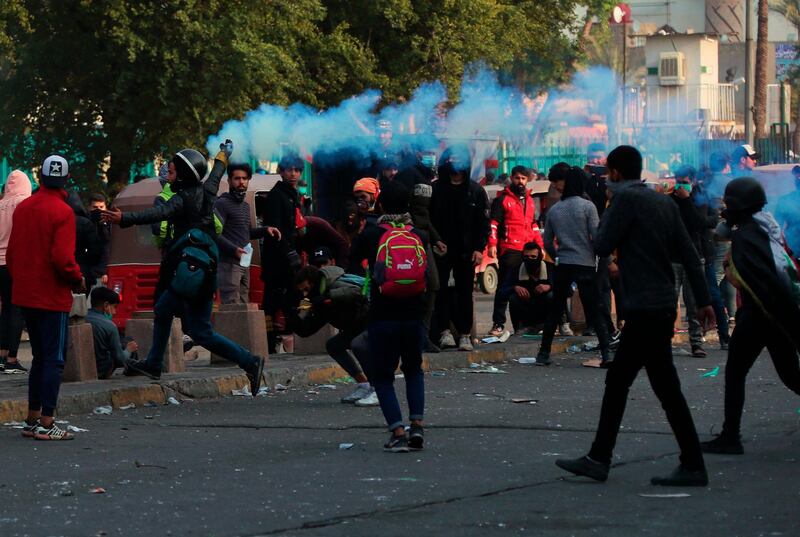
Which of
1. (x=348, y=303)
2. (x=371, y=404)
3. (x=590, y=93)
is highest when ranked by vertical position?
(x=590, y=93)

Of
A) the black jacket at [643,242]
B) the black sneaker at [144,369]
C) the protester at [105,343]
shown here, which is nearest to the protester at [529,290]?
the protester at [105,343]

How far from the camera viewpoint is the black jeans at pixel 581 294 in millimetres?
14969

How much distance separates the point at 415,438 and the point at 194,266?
3.03 meters

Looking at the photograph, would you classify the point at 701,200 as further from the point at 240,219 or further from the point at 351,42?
the point at 351,42

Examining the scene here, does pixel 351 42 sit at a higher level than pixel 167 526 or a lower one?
higher

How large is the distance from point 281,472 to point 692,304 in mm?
8648

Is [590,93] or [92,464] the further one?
[590,93]

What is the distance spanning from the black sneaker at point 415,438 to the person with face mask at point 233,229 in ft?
17.4

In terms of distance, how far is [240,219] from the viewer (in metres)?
14.9

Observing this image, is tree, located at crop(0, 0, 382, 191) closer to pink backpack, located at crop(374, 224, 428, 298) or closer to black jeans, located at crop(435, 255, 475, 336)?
black jeans, located at crop(435, 255, 475, 336)

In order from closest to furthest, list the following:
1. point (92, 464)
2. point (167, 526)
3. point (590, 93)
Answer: point (167, 526) < point (92, 464) < point (590, 93)

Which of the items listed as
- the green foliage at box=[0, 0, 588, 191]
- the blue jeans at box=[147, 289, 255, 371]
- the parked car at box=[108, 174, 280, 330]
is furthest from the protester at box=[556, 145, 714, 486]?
the green foliage at box=[0, 0, 588, 191]

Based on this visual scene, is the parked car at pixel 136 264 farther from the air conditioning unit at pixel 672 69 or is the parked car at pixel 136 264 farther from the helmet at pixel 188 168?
the air conditioning unit at pixel 672 69

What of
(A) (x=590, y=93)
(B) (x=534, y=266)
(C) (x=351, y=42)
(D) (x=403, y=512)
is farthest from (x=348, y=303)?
(C) (x=351, y=42)
